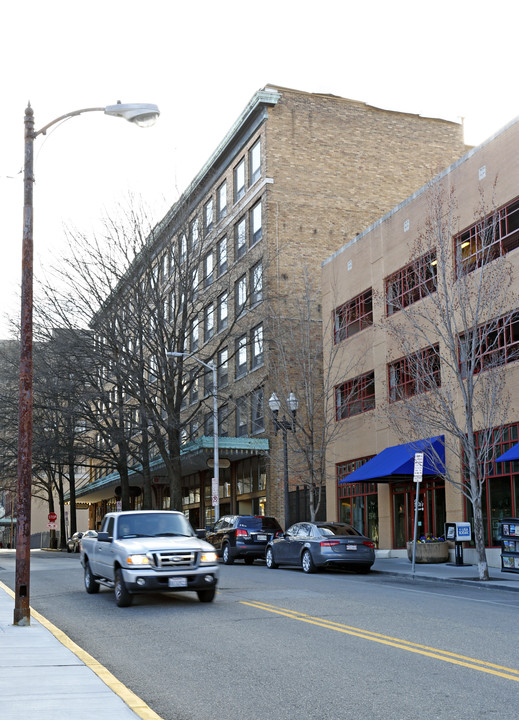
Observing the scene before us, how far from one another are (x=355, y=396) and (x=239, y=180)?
1674cm

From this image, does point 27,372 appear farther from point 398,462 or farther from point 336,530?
point 398,462

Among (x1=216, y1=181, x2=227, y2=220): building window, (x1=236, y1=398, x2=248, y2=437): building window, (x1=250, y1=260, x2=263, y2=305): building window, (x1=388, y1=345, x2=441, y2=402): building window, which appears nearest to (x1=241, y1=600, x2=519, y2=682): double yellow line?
(x1=388, y1=345, x2=441, y2=402): building window

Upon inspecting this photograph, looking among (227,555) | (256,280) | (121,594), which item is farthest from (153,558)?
(256,280)

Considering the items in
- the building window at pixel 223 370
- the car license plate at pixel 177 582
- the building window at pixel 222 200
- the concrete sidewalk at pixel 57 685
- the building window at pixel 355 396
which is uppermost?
the building window at pixel 222 200

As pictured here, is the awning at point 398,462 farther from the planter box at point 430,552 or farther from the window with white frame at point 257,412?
the window with white frame at point 257,412

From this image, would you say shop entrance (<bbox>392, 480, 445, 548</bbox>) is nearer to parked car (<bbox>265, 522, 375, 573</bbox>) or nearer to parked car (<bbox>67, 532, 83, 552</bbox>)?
parked car (<bbox>265, 522, 375, 573</bbox>)

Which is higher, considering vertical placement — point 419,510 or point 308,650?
point 419,510

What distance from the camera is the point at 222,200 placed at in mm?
48875

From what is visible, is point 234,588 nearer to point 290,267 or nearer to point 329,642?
point 329,642

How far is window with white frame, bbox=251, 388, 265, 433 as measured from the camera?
4169 centimetres

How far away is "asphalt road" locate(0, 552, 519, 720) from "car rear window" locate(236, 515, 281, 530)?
10945 mm

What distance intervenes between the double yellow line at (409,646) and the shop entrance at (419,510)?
51.4 feet

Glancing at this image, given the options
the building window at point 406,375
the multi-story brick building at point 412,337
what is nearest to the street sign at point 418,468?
→ the multi-story brick building at point 412,337

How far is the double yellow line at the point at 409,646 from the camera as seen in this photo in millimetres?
8422
